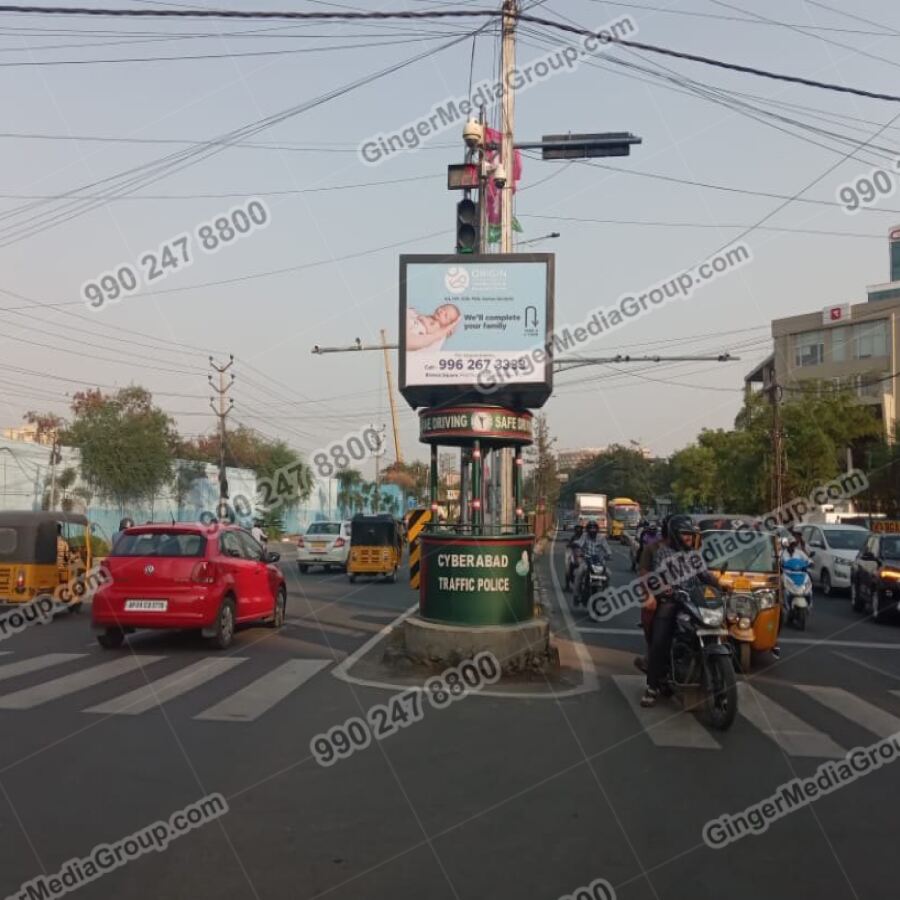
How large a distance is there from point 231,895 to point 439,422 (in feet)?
25.7

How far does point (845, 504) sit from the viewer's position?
2137 inches

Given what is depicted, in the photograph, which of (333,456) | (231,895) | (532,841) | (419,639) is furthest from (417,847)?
(333,456)

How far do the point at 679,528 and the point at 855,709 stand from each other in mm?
2306

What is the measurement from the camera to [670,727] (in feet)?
26.1

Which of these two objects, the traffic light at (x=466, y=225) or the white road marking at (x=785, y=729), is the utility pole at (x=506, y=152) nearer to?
the traffic light at (x=466, y=225)

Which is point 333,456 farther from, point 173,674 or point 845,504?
point 845,504

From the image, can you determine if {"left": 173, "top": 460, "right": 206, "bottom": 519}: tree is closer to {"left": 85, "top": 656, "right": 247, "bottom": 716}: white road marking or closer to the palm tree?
the palm tree

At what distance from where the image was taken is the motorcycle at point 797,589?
15.0m

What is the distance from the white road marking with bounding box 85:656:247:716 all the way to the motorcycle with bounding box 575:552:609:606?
846 cm

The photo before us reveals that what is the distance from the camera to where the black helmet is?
9109mm

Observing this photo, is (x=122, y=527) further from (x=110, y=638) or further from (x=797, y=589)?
(x=797, y=589)

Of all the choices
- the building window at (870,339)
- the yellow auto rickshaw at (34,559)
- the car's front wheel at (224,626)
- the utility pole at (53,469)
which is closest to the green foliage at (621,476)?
the building window at (870,339)

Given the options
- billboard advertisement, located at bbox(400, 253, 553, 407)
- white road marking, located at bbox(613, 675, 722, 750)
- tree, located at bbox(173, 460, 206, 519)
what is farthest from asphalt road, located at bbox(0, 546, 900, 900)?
tree, located at bbox(173, 460, 206, 519)

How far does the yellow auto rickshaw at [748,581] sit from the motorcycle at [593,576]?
4.46m
